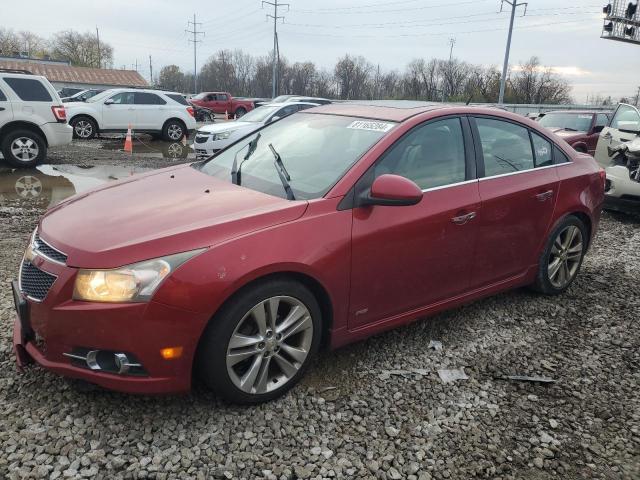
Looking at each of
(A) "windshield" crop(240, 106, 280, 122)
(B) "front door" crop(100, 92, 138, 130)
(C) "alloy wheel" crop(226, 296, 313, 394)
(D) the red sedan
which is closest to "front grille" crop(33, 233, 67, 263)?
(D) the red sedan

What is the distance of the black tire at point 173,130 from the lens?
1684 cm

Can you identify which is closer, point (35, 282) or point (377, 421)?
point (35, 282)

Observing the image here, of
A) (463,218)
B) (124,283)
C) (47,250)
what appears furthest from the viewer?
(463,218)

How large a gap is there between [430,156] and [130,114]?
14.9 metres

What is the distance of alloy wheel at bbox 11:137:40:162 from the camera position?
33.0 ft

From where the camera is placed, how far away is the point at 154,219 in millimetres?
2668

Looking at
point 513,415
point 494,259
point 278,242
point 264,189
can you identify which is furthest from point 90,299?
point 494,259

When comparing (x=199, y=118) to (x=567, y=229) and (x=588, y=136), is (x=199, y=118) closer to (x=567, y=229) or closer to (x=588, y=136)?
(x=588, y=136)

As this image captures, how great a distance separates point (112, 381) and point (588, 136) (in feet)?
39.5

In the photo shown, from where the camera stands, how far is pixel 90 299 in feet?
7.66

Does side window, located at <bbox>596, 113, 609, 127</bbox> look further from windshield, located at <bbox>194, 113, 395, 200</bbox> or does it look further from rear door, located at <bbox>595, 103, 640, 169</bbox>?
windshield, located at <bbox>194, 113, 395, 200</bbox>

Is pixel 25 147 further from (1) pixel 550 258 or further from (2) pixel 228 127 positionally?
(1) pixel 550 258

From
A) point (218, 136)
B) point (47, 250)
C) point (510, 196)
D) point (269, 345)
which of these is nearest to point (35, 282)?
point (47, 250)

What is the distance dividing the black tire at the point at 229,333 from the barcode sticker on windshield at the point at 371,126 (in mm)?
1235
